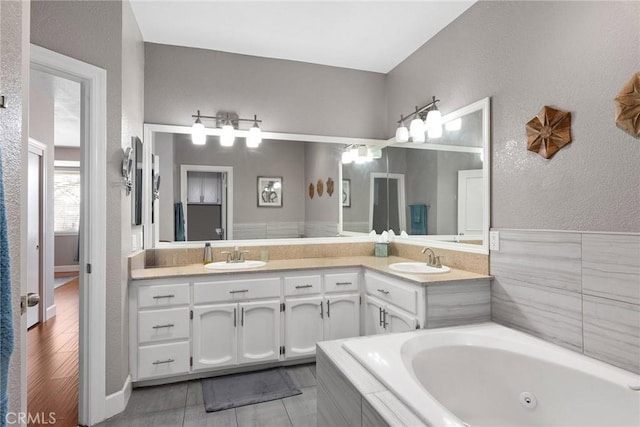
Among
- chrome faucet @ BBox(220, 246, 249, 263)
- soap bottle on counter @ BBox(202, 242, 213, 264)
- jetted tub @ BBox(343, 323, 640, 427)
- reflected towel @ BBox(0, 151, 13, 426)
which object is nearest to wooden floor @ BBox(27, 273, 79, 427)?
soap bottle on counter @ BBox(202, 242, 213, 264)

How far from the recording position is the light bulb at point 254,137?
120 inches

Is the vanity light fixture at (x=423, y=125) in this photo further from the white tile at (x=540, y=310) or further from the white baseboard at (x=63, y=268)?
the white baseboard at (x=63, y=268)

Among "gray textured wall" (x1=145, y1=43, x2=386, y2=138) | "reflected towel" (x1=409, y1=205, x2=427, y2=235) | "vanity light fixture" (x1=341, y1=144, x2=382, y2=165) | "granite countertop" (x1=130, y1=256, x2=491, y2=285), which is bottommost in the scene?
"granite countertop" (x1=130, y1=256, x2=491, y2=285)

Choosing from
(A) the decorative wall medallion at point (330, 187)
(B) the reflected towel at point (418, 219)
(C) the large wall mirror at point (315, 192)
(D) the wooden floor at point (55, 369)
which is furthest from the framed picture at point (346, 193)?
(D) the wooden floor at point (55, 369)

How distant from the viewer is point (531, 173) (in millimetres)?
1921

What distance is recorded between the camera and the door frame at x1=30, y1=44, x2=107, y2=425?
1.98 meters

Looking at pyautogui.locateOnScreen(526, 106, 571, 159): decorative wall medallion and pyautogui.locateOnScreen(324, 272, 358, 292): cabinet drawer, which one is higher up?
pyautogui.locateOnScreen(526, 106, 571, 159): decorative wall medallion

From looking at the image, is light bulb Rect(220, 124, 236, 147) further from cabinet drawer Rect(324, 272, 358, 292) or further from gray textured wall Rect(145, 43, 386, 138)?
cabinet drawer Rect(324, 272, 358, 292)

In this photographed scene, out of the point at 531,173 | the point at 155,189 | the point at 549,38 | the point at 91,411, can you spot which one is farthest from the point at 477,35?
the point at 91,411

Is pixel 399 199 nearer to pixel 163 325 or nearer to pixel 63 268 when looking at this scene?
pixel 163 325

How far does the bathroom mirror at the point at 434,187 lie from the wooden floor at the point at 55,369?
243 cm

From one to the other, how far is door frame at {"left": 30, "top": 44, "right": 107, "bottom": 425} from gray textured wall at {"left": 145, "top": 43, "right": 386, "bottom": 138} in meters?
0.89

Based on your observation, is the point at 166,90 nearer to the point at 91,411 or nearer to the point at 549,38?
the point at 91,411

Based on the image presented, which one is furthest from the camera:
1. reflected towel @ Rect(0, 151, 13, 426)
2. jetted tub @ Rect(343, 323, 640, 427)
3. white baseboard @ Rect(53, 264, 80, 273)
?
white baseboard @ Rect(53, 264, 80, 273)
